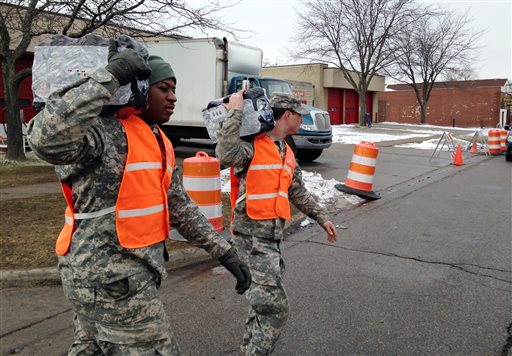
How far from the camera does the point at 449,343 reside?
3660mm

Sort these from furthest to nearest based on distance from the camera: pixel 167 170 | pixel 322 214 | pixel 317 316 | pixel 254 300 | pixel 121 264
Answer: pixel 317 316, pixel 322 214, pixel 254 300, pixel 167 170, pixel 121 264

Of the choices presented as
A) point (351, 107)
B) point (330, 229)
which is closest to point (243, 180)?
point (330, 229)

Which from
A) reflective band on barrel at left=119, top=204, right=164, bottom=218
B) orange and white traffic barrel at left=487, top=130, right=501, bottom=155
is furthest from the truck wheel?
reflective band on barrel at left=119, top=204, right=164, bottom=218

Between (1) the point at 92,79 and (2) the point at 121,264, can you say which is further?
(2) the point at 121,264

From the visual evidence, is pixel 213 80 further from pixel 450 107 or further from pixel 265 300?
pixel 450 107

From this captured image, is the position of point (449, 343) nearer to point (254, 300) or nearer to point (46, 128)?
point (254, 300)

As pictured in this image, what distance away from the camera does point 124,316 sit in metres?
2.00

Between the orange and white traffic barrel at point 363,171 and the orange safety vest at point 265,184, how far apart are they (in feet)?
22.5

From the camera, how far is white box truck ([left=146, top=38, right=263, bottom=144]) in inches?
566

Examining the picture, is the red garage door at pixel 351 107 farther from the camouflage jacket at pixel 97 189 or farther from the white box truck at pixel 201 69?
the camouflage jacket at pixel 97 189

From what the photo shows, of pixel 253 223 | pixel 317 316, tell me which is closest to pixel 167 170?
pixel 253 223

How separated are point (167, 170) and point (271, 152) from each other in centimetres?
103

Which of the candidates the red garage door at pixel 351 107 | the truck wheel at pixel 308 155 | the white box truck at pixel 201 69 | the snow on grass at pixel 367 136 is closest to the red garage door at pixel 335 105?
the red garage door at pixel 351 107

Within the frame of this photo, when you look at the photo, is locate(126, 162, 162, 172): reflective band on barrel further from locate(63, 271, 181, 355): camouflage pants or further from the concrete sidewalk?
the concrete sidewalk
